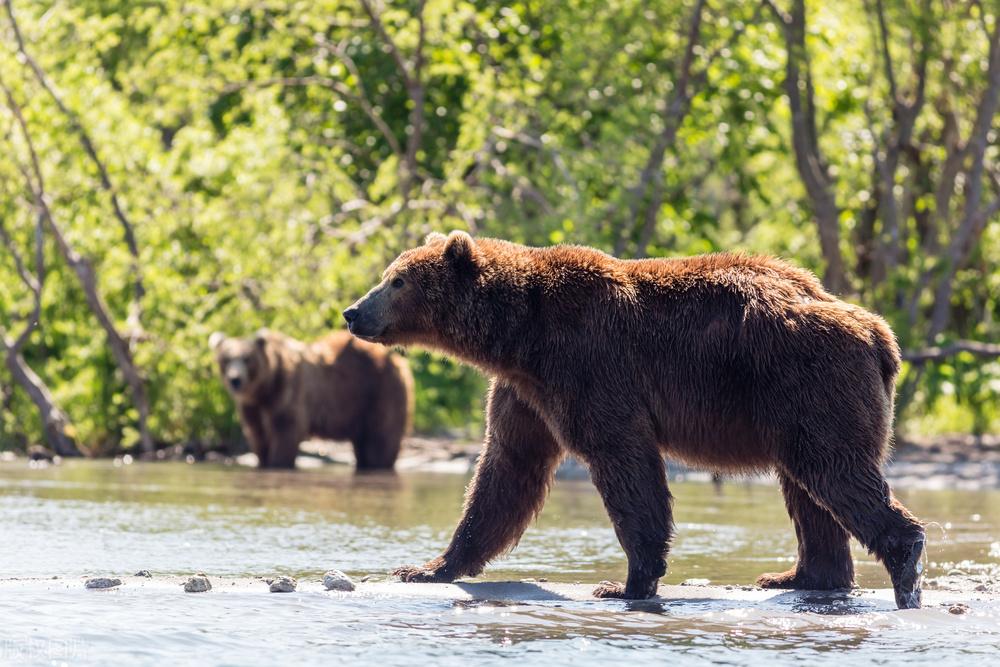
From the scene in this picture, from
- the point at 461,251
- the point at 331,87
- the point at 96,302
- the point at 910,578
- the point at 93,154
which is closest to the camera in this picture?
the point at 910,578

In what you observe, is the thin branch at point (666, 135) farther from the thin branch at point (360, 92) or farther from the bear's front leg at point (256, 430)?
Answer: the bear's front leg at point (256, 430)

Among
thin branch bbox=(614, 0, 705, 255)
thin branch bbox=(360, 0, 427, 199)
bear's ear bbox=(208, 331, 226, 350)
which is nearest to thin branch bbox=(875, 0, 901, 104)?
thin branch bbox=(614, 0, 705, 255)

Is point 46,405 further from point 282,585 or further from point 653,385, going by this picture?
point 653,385

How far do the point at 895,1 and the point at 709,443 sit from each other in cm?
1002

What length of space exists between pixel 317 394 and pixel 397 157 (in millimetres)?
2731

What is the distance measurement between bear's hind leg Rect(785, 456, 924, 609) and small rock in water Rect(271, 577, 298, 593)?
2.25 m

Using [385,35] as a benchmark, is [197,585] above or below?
below

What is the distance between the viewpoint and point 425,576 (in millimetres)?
7184

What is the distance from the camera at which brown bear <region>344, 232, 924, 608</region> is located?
259 inches

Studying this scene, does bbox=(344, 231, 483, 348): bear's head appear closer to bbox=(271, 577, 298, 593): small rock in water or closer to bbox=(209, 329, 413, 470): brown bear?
bbox=(271, 577, 298, 593): small rock in water

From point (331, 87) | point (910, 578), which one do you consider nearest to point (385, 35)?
point (331, 87)

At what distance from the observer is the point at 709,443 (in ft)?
22.8

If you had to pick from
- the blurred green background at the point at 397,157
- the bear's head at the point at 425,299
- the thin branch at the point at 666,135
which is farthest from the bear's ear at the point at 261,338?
the bear's head at the point at 425,299

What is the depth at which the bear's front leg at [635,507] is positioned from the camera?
22.2 ft
